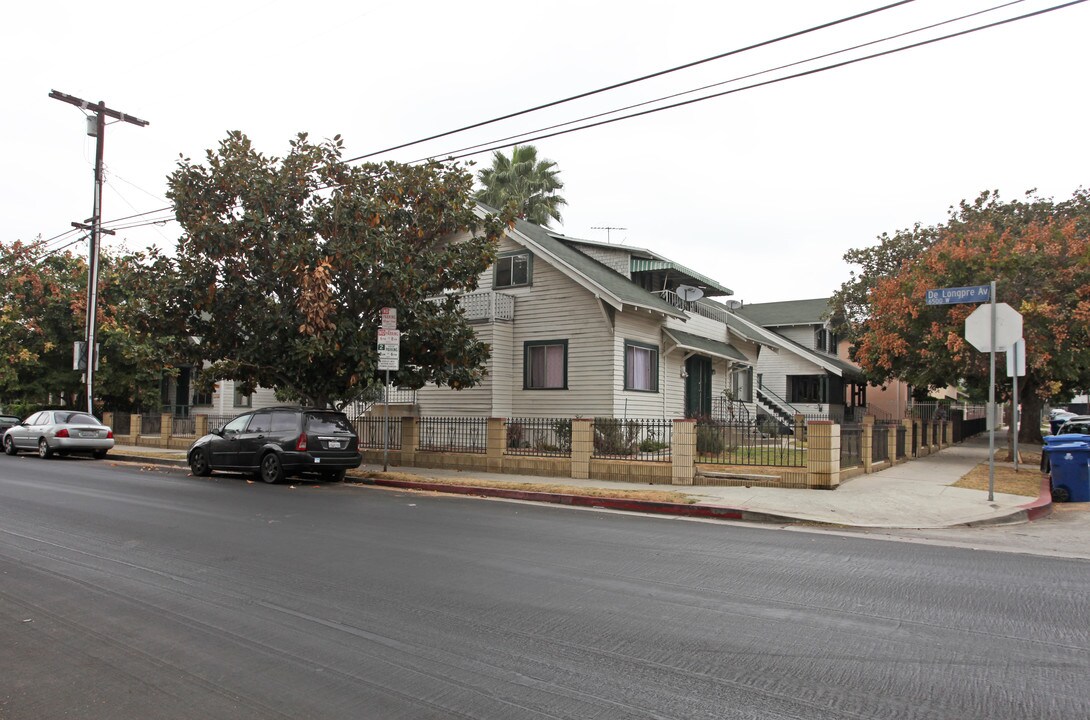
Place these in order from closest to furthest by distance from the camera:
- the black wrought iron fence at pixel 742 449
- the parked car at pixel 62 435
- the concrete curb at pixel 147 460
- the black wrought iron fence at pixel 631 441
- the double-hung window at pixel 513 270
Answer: the black wrought iron fence at pixel 742 449 → the black wrought iron fence at pixel 631 441 → the concrete curb at pixel 147 460 → the parked car at pixel 62 435 → the double-hung window at pixel 513 270

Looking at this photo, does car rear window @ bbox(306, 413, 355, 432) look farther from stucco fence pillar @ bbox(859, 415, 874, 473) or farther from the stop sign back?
the stop sign back

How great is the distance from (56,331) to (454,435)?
76.2 ft

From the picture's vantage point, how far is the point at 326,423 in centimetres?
1634

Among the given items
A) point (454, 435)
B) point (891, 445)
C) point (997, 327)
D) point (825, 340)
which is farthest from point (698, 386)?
point (825, 340)

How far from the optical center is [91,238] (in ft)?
83.4

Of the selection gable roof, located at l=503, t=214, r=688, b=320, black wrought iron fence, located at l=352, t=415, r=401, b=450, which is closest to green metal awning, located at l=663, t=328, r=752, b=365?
gable roof, located at l=503, t=214, r=688, b=320

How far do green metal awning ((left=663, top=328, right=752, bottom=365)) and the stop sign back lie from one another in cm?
1118

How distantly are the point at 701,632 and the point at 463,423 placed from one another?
13.5 m

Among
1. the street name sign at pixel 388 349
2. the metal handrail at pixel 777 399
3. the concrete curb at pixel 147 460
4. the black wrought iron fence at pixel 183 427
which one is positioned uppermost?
the street name sign at pixel 388 349

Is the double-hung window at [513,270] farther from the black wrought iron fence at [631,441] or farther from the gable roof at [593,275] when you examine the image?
the black wrought iron fence at [631,441]

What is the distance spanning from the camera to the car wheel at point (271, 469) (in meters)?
16.1

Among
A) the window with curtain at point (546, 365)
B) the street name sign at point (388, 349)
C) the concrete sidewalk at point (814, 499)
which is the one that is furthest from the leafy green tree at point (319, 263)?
the window with curtain at point (546, 365)

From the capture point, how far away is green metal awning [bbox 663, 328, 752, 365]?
24188 millimetres

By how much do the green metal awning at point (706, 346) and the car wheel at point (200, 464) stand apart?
13.8m
